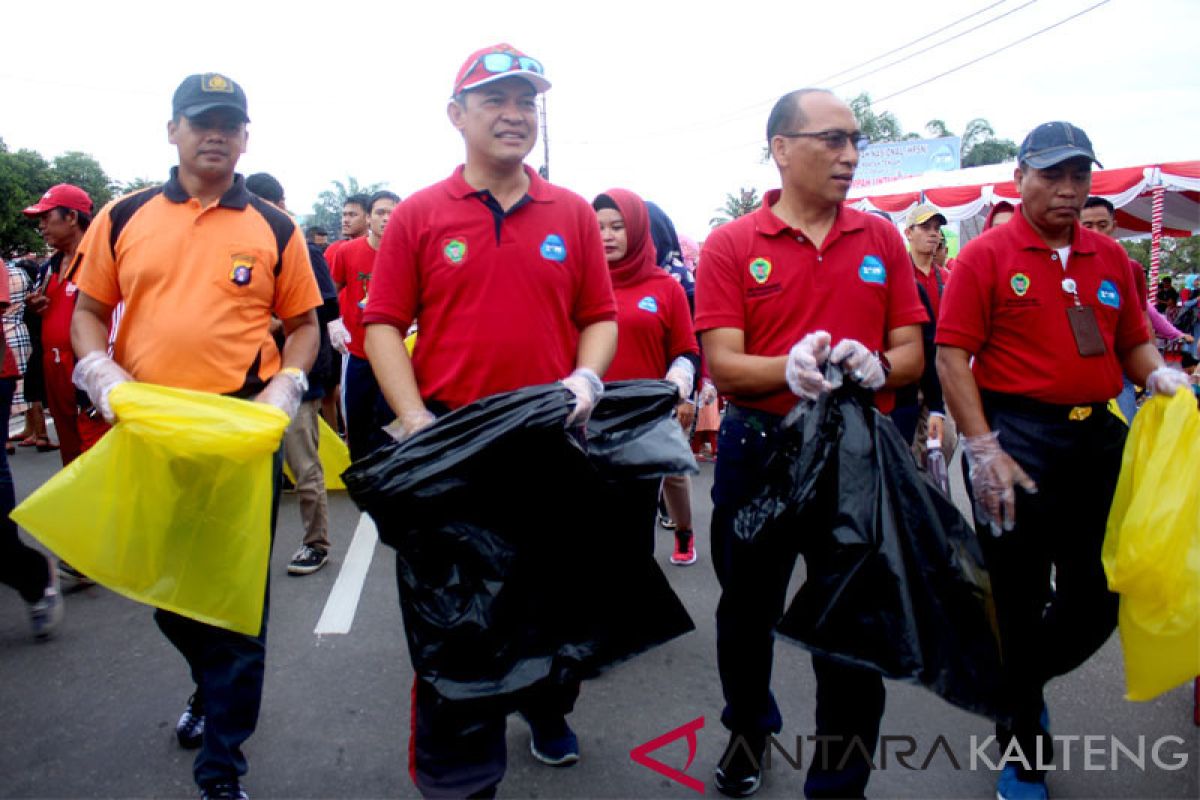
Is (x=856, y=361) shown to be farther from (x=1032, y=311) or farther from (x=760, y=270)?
(x=1032, y=311)

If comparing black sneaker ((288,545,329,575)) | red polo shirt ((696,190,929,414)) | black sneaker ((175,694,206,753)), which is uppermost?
red polo shirt ((696,190,929,414))

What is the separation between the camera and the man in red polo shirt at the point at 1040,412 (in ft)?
8.84

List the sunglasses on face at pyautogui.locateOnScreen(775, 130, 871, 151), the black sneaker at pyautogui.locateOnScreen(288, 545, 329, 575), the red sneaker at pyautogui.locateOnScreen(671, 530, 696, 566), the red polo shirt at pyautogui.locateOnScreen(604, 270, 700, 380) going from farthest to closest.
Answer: the red sneaker at pyautogui.locateOnScreen(671, 530, 696, 566), the black sneaker at pyautogui.locateOnScreen(288, 545, 329, 575), the red polo shirt at pyautogui.locateOnScreen(604, 270, 700, 380), the sunglasses on face at pyautogui.locateOnScreen(775, 130, 871, 151)

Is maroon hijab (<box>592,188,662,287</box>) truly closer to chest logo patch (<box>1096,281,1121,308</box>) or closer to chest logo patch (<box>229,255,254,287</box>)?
chest logo patch (<box>229,255,254,287</box>)

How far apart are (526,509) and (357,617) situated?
7.88 feet

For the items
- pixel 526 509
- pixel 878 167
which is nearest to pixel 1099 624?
pixel 526 509

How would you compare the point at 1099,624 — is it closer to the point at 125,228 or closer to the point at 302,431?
the point at 125,228

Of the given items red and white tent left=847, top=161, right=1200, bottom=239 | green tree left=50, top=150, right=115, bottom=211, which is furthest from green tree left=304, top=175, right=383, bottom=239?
red and white tent left=847, top=161, right=1200, bottom=239

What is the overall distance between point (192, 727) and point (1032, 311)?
3087 mm

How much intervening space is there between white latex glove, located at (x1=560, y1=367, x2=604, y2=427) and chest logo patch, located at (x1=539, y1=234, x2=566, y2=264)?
321 millimetres

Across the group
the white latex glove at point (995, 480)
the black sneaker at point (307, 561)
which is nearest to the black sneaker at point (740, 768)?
the white latex glove at point (995, 480)

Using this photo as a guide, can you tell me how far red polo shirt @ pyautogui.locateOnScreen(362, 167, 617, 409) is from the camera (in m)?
2.34

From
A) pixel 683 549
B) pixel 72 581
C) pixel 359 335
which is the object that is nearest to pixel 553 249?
pixel 359 335

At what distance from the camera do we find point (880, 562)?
6.94ft
